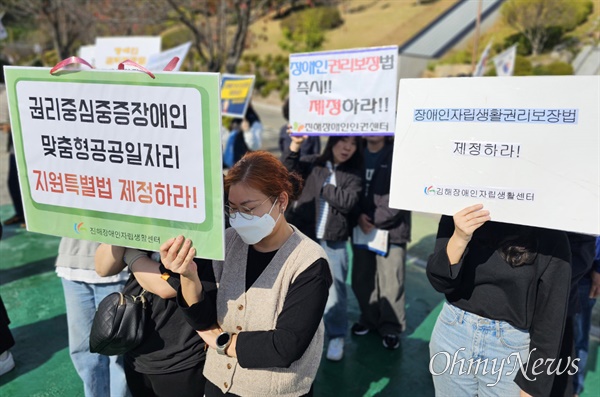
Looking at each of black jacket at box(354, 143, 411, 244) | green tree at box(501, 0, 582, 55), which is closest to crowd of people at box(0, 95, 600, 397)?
black jacket at box(354, 143, 411, 244)

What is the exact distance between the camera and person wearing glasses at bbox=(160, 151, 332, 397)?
171cm

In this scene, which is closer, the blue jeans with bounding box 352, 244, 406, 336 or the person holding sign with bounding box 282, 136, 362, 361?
the person holding sign with bounding box 282, 136, 362, 361

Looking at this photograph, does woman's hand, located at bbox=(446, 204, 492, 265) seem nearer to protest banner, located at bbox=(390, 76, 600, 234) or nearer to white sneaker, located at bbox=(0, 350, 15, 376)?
protest banner, located at bbox=(390, 76, 600, 234)

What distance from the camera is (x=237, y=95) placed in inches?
246

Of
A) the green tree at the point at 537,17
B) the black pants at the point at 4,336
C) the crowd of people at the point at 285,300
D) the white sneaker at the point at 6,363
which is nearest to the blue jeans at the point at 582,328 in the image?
the crowd of people at the point at 285,300

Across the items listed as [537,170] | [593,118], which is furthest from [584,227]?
[593,118]

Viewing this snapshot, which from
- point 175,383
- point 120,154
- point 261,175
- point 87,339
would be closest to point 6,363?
point 87,339

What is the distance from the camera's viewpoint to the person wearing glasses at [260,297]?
1.71m

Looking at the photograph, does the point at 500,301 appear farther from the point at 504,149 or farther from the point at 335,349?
the point at 335,349

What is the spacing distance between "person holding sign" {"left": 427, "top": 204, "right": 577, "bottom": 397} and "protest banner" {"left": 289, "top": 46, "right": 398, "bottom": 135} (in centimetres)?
154

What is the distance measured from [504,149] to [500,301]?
2.12ft

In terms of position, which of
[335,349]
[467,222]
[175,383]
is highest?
[467,222]

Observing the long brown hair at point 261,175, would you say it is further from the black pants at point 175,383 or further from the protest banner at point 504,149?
the black pants at point 175,383

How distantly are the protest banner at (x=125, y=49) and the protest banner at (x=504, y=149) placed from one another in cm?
537
